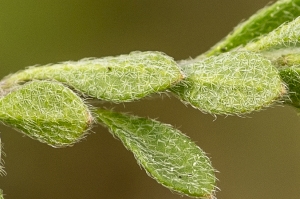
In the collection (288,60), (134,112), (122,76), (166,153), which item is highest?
(134,112)

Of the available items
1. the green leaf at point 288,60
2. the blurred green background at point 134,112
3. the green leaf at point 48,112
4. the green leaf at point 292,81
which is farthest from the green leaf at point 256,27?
the blurred green background at point 134,112

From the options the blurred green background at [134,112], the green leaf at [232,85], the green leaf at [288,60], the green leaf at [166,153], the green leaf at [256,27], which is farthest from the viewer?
the blurred green background at [134,112]

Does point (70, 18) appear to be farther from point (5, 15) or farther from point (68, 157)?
point (68, 157)

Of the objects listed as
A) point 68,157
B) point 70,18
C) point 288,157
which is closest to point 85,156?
point 68,157

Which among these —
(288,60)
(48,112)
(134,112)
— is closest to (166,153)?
(48,112)

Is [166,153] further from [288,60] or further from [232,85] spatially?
[288,60]

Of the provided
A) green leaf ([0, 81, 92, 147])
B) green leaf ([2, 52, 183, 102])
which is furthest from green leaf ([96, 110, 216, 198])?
green leaf ([0, 81, 92, 147])

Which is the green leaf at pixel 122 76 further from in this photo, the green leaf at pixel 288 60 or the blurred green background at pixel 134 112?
the blurred green background at pixel 134 112
